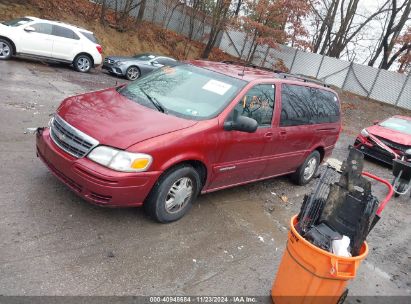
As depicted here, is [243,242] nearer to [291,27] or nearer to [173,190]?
[173,190]

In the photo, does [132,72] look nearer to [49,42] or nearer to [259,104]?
[49,42]

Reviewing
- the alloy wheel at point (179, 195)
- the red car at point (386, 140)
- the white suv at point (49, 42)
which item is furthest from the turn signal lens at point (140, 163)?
the white suv at point (49, 42)

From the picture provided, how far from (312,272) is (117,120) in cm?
244

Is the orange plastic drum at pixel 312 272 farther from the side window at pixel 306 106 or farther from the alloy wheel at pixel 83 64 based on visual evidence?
the alloy wheel at pixel 83 64

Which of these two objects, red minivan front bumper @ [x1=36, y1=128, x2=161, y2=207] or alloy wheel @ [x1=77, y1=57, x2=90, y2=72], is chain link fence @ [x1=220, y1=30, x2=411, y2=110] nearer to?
alloy wheel @ [x1=77, y1=57, x2=90, y2=72]

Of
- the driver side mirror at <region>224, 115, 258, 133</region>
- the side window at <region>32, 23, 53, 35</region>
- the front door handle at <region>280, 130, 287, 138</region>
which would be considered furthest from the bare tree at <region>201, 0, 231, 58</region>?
the driver side mirror at <region>224, 115, 258, 133</region>

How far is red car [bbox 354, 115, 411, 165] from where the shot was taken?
10383 millimetres

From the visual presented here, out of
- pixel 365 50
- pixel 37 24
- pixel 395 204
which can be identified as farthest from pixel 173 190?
pixel 365 50

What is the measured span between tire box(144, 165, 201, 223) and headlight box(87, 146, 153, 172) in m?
0.43

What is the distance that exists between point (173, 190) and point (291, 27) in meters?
21.6

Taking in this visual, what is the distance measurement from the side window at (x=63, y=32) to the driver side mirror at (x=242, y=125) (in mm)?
11152

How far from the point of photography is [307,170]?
7.02 meters

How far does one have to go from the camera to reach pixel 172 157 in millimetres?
4148

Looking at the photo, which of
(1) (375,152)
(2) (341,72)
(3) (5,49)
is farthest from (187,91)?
(2) (341,72)
